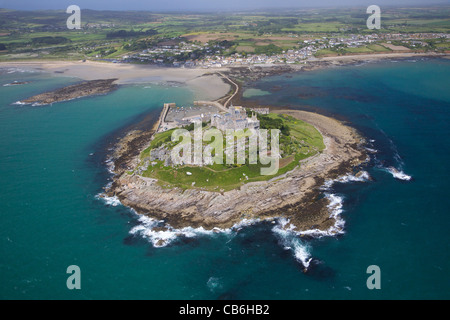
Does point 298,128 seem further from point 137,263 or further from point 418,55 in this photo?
point 418,55

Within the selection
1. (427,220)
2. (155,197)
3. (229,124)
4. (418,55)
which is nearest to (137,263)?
(155,197)

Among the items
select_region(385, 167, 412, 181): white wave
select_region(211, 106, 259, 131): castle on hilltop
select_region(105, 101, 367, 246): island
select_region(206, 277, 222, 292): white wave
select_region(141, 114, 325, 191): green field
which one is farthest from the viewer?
select_region(211, 106, 259, 131): castle on hilltop

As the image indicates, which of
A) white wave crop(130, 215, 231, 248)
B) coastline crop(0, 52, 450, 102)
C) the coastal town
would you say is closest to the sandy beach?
coastline crop(0, 52, 450, 102)

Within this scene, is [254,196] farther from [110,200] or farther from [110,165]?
[110,165]

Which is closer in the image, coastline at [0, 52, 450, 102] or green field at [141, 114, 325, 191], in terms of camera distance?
green field at [141, 114, 325, 191]

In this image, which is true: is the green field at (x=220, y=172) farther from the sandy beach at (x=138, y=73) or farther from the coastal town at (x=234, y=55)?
the coastal town at (x=234, y=55)

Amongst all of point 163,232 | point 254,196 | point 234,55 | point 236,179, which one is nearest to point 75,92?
point 234,55

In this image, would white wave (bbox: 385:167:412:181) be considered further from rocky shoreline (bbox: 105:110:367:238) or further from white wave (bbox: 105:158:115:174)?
white wave (bbox: 105:158:115:174)
